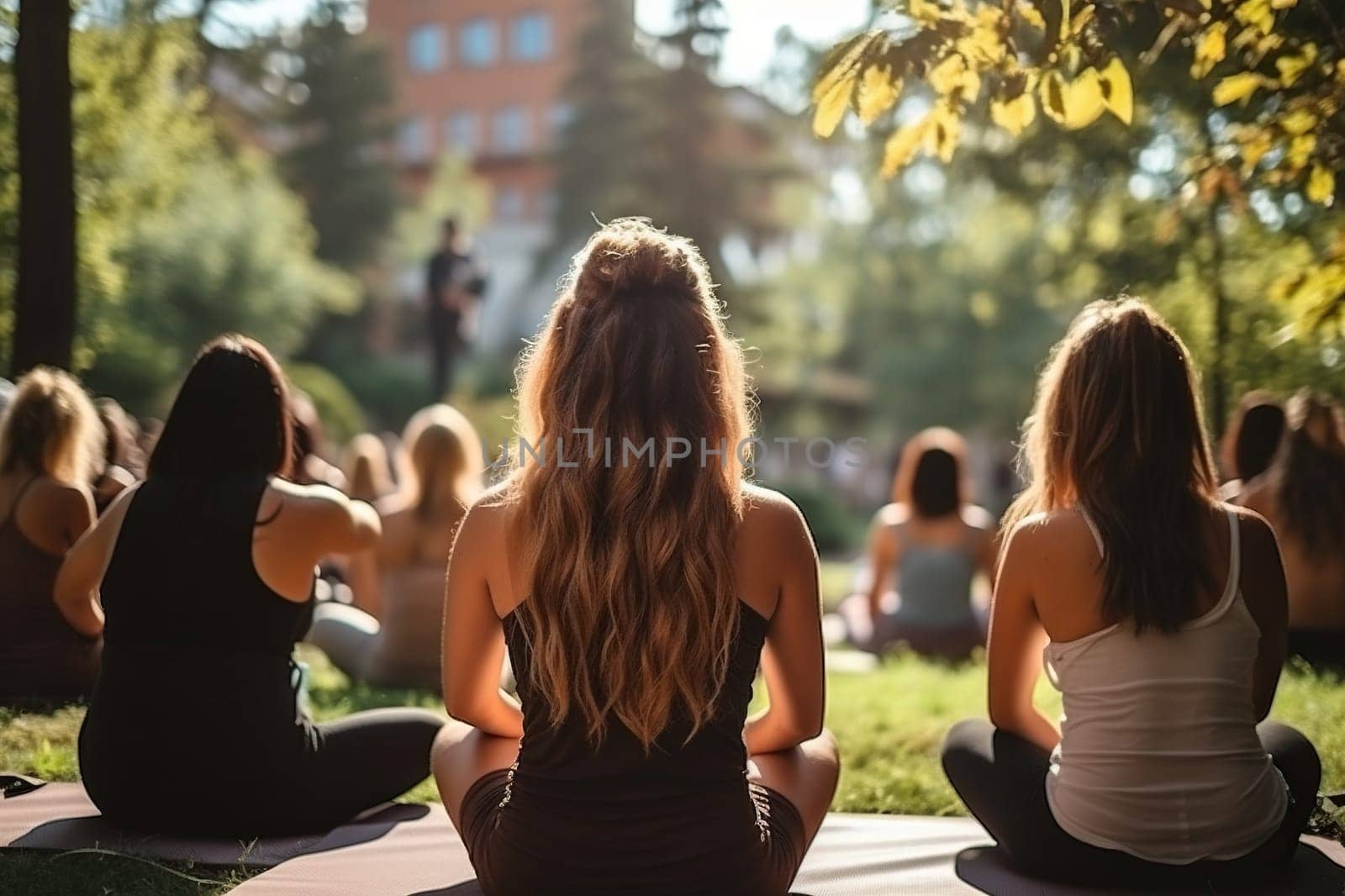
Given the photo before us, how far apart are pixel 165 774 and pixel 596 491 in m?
1.60

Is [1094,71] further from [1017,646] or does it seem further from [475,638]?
[475,638]

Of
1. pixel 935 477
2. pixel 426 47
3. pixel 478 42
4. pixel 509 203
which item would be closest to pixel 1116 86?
pixel 935 477

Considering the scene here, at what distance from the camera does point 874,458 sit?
38250mm

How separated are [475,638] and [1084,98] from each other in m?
2.21

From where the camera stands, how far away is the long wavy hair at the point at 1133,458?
284 centimetres

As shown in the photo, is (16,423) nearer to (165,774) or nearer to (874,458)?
(165,774)

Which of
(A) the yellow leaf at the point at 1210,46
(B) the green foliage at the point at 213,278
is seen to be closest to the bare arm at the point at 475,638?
(A) the yellow leaf at the point at 1210,46

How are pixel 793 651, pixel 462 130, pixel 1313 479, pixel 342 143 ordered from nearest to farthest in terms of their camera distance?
pixel 793 651, pixel 1313 479, pixel 342 143, pixel 462 130

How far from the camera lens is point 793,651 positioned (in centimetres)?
282

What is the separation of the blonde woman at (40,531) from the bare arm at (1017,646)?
2903 mm

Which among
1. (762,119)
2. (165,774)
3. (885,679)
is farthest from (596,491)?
(762,119)

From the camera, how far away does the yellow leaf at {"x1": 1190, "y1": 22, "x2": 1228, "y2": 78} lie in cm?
363

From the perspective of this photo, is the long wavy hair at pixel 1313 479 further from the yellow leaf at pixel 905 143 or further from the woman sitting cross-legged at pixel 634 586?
the woman sitting cross-legged at pixel 634 586

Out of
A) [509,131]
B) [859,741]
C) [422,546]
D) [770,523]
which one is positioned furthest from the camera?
[509,131]
